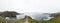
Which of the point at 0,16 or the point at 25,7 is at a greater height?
the point at 25,7

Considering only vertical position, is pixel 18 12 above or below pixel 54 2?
below

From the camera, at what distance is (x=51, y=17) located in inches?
50.6

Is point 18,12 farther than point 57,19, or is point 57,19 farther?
point 18,12

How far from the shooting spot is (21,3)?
4.39 feet

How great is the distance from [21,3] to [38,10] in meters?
0.25

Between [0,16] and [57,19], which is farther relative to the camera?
[0,16]

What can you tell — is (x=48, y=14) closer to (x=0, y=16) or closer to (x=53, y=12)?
(x=53, y=12)

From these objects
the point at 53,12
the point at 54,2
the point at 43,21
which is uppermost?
the point at 54,2

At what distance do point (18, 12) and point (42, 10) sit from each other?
1.08 feet

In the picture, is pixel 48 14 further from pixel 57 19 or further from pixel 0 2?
pixel 0 2

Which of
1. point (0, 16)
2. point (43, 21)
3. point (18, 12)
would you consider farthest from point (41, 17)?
point (0, 16)

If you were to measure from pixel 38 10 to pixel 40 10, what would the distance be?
1.1 inches

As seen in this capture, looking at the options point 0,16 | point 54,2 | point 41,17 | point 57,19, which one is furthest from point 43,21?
point 0,16

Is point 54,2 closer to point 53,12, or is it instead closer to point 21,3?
point 53,12
